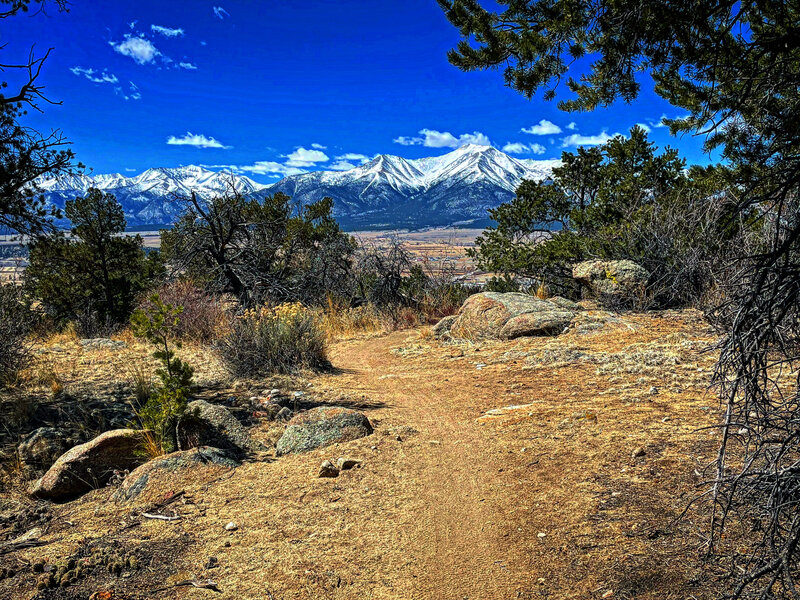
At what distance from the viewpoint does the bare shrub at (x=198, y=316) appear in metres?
10.2

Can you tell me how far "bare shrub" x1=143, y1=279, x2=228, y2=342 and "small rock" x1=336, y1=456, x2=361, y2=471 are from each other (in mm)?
6172

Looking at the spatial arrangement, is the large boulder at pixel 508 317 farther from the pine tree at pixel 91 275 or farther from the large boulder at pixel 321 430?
the pine tree at pixel 91 275

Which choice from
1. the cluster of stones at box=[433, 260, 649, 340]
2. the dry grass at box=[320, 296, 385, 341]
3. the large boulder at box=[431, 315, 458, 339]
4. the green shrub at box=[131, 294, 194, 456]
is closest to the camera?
the green shrub at box=[131, 294, 194, 456]

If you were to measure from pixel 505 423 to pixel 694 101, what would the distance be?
15.2ft

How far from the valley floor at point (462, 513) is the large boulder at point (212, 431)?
364mm

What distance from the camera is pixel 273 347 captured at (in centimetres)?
797

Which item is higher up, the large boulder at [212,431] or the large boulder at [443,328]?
the large boulder at [443,328]

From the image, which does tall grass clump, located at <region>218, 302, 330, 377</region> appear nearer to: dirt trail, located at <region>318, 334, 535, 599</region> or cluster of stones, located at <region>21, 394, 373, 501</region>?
dirt trail, located at <region>318, 334, 535, 599</region>

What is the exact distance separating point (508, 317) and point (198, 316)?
6.51 meters

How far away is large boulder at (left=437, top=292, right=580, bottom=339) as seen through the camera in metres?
9.05

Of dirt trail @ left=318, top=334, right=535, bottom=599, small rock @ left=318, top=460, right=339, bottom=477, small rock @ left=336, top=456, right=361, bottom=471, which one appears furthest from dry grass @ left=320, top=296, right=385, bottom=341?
small rock @ left=318, top=460, right=339, bottom=477

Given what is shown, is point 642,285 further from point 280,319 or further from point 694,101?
point 280,319

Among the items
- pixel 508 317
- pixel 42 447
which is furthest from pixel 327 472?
pixel 508 317

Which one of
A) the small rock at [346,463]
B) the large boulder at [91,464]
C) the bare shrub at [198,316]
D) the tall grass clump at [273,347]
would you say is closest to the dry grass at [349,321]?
the bare shrub at [198,316]
